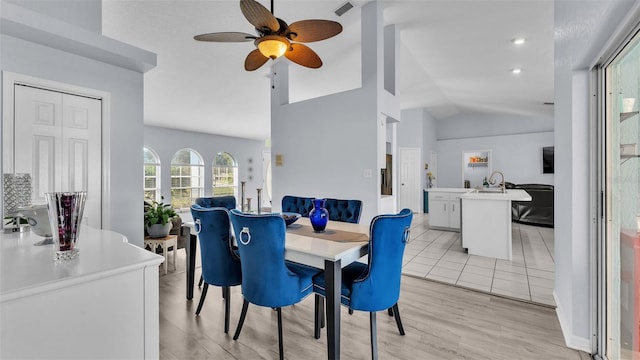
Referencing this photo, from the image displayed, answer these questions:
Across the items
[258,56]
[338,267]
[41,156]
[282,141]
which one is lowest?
[338,267]

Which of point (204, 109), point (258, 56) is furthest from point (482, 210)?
point (204, 109)

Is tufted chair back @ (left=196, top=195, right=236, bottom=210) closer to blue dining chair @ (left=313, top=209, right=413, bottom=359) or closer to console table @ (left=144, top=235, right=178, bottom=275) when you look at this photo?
console table @ (left=144, top=235, right=178, bottom=275)

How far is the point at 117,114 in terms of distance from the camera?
2807 millimetres

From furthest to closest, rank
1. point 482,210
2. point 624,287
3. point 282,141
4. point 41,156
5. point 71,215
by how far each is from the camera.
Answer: point 282,141 → point 482,210 → point 41,156 → point 624,287 → point 71,215

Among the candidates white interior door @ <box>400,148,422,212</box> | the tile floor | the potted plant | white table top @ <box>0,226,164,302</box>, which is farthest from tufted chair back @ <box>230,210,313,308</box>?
white interior door @ <box>400,148,422,212</box>

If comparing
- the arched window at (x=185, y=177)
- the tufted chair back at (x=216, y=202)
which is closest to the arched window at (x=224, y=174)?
the arched window at (x=185, y=177)

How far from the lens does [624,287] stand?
1.56 m

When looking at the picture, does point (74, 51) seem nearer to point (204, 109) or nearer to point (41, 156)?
point (41, 156)

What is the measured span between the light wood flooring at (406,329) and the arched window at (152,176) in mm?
6054

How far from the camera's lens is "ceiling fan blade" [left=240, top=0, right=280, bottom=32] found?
1.80 m

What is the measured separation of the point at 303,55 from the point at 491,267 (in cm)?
329

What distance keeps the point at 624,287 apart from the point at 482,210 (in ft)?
8.24

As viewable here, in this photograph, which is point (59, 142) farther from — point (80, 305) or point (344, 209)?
point (344, 209)

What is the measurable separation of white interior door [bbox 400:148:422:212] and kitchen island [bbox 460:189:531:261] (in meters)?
4.10
